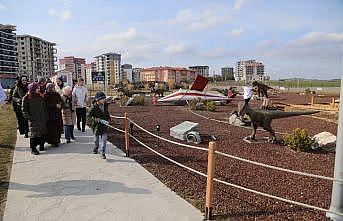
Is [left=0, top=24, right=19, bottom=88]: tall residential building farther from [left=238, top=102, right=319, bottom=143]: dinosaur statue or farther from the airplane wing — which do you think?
[left=238, top=102, right=319, bottom=143]: dinosaur statue

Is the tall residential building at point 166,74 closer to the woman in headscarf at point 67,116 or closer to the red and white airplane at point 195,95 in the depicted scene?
the red and white airplane at point 195,95

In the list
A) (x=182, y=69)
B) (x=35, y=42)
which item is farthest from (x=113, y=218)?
(x=35, y=42)

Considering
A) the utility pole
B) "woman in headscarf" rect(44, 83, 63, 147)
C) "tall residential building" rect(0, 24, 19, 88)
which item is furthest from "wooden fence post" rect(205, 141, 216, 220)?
"tall residential building" rect(0, 24, 19, 88)

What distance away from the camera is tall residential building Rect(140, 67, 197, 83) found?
102 meters

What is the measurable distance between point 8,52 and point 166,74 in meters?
48.6

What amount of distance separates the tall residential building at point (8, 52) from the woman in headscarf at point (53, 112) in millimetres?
97080

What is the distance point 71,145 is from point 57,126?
0.61 m

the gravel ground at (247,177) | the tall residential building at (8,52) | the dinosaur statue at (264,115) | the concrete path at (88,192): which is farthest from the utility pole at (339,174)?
the tall residential building at (8,52)

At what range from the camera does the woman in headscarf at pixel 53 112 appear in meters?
7.57

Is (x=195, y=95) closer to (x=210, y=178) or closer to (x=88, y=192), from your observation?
(x=88, y=192)

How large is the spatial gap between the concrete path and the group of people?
1.95 feet

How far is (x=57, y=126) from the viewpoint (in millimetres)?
7789

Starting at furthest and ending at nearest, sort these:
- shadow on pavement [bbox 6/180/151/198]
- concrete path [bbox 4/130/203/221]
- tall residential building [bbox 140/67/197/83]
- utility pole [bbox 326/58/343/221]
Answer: tall residential building [bbox 140/67/197/83] → shadow on pavement [bbox 6/180/151/198] → concrete path [bbox 4/130/203/221] → utility pole [bbox 326/58/343/221]

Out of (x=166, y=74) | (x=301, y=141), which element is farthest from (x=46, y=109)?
(x=166, y=74)
